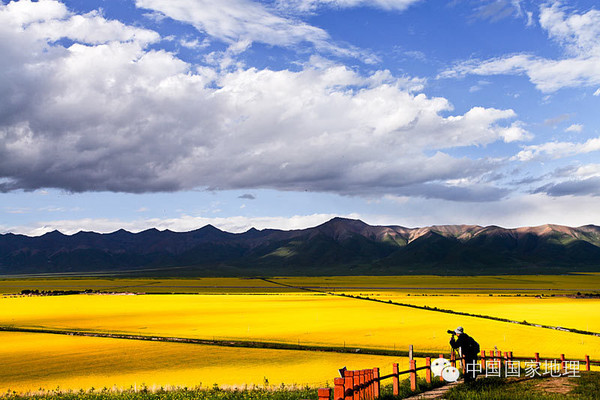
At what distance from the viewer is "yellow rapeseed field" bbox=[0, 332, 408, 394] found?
2759 centimetres

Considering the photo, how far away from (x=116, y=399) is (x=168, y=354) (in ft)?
57.2

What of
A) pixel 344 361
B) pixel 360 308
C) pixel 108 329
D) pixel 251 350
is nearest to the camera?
pixel 344 361

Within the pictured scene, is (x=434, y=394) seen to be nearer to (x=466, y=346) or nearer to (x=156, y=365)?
(x=466, y=346)

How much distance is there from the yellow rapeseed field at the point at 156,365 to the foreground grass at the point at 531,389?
8.50m

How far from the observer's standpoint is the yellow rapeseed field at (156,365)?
27.6m

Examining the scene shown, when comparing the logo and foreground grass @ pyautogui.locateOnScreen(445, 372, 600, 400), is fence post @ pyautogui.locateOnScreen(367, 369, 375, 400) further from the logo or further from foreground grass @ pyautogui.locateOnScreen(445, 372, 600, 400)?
the logo

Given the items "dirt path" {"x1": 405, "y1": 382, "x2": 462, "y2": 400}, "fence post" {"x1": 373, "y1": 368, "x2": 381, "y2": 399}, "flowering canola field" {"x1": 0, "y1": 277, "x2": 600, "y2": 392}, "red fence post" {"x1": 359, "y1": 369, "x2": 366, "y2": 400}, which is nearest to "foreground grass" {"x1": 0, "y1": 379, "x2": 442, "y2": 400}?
"dirt path" {"x1": 405, "y1": 382, "x2": 462, "y2": 400}

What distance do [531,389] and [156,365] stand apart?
886 inches

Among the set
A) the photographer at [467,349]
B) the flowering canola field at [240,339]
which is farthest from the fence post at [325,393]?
the flowering canola field at [240,339]

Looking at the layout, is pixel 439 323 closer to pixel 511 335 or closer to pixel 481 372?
pixel 511 335

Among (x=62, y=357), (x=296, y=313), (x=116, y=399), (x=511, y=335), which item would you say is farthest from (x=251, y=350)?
(x=296, y=313)

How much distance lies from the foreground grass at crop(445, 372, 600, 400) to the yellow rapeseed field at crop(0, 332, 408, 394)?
850 cm

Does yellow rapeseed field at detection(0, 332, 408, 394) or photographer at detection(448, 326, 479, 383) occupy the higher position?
photographer at detection(448, 326, 479, 383)

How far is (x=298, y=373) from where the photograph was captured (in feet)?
96.1
